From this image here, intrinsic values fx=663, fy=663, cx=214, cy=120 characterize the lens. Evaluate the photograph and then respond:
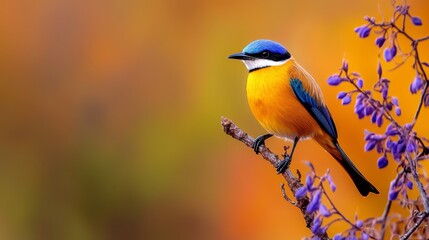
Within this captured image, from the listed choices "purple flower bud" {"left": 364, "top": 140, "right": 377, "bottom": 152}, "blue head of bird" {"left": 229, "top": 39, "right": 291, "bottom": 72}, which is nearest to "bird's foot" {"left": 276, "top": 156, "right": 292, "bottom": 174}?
"blue head of bird" {"left": 229, "top": 39, "right": 291, "bottom": 72}

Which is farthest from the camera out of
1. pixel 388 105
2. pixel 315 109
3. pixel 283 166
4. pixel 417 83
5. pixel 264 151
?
pixel 315 109

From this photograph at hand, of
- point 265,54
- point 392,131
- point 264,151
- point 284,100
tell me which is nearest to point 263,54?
point 265,54

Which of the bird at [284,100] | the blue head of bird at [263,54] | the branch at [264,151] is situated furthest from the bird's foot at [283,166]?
the blue head of bird at [263,54]

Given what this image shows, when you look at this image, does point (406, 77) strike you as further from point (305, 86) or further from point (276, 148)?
point (305, 86)

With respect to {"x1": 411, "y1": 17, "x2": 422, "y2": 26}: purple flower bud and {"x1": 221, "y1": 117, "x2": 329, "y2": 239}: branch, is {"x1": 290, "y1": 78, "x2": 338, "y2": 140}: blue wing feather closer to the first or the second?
{"x1": 221, "y1": 117, "x2": 329, "y2": 239}: branch

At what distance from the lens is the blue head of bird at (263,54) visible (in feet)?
5.97

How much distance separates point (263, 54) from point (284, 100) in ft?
0.47

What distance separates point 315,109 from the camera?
1.83 m

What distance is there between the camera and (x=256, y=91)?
1867 mm

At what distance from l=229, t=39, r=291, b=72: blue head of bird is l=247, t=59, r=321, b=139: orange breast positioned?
0.06 feet

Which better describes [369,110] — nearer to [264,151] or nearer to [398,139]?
[398,139]

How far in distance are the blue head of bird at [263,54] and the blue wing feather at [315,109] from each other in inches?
3.0

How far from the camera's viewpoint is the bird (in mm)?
1827

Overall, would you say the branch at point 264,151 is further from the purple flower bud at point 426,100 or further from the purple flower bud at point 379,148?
the purple flower bud at point 426,100
